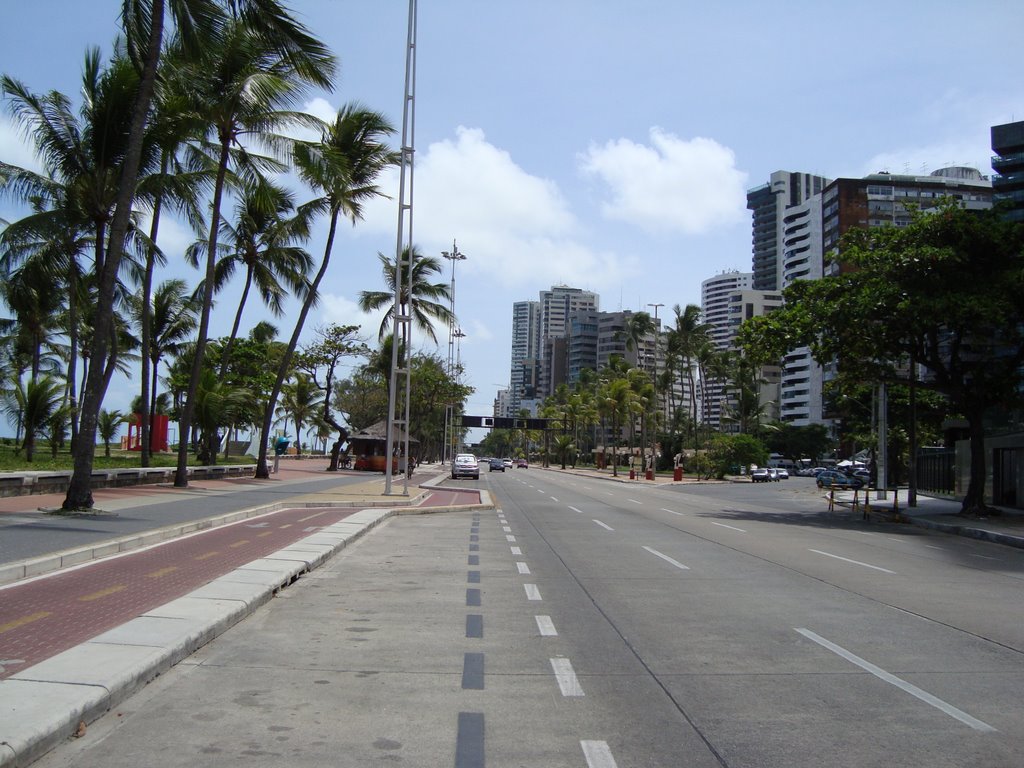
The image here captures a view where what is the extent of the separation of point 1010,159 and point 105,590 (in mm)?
94739

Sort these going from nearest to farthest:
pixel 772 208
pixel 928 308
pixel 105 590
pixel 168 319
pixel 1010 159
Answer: pixel 105 590 < pixel 928 308 < pixel 168 319 < pixel 1010 159 < pixel 772 208

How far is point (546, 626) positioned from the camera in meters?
8.80

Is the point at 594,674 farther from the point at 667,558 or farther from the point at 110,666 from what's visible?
the point at 667,558

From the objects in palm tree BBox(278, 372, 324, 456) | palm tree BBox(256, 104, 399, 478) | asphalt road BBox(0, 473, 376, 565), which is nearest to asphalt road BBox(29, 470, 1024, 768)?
asphalt road BBox(0, 473, 376, 565)

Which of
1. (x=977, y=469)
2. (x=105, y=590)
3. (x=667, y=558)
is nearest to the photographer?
(x=105, y=590)

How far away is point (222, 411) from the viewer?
1551 inches

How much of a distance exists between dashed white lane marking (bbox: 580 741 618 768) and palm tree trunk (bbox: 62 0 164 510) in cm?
1547

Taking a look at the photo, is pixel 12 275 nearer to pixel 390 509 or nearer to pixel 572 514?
pixel 390 509

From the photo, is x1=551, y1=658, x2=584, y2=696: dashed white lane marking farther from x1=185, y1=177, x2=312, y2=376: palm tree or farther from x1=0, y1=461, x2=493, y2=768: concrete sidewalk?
x1=185, y1=177, x2=312, y2=376: palm tree

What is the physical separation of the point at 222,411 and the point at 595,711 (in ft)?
119

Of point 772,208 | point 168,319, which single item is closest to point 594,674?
→ point 168,319

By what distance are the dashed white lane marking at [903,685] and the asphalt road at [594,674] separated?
2 cm

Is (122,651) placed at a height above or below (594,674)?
above

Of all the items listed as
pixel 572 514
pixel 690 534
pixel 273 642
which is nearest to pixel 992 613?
pixel 273 642
